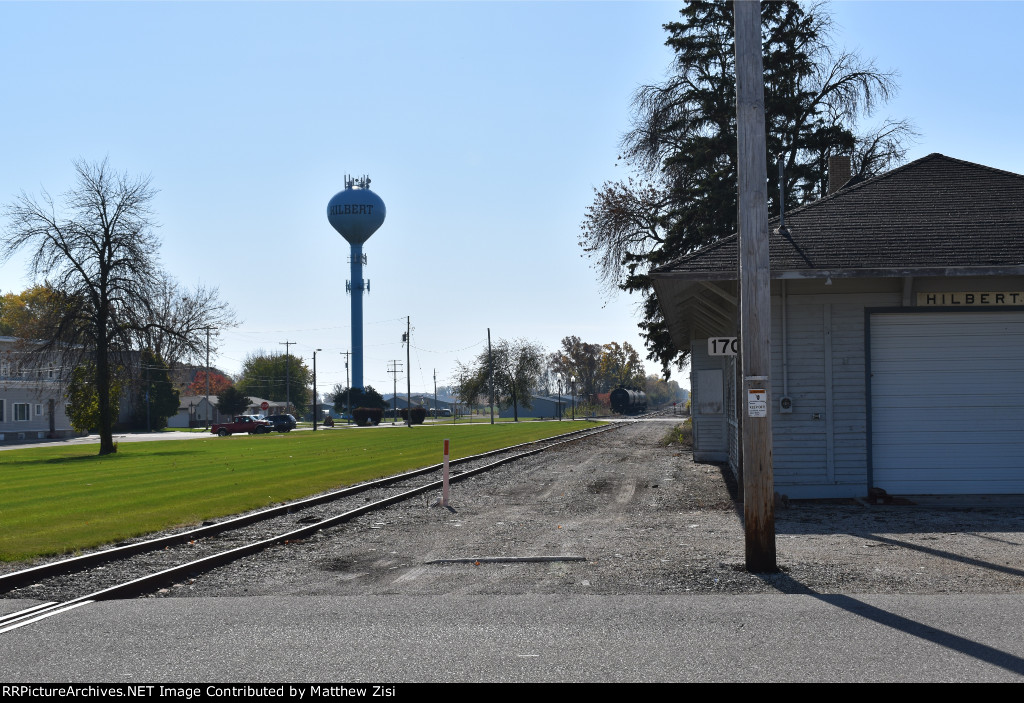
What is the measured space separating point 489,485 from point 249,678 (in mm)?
14698

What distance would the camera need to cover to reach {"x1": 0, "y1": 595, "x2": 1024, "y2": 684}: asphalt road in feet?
18.6

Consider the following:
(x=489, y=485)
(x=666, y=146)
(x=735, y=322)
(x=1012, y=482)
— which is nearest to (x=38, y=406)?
(x=666, y=146)

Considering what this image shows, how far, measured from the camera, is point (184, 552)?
1126 centimetres

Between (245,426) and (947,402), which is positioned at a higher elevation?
(947,402)

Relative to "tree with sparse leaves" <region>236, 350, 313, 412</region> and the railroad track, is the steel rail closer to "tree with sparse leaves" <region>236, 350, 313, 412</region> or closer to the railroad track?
the railroad track

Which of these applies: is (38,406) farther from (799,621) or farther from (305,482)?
(799,621)

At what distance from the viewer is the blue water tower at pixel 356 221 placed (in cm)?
10581

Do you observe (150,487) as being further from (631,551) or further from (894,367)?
(894,367)

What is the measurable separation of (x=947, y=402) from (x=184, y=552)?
40.1 ft

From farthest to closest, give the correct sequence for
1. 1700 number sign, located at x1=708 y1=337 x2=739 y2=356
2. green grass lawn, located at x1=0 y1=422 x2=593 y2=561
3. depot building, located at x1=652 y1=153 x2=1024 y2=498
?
1700 number sign, located at x1=708 y1=337 x2=739 y2=356 < depot building, located at x1=652 y1=153 x2=1024 y2=498 < green grass lawn, located at x1=0 y1=422 x2=593 y2=561

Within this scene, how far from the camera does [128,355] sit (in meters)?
42.8

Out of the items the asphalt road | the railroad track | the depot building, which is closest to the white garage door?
the depot building

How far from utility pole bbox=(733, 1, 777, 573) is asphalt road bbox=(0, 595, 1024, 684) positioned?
180 centimetres

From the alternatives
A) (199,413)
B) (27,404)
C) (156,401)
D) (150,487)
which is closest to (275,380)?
(199,413)
